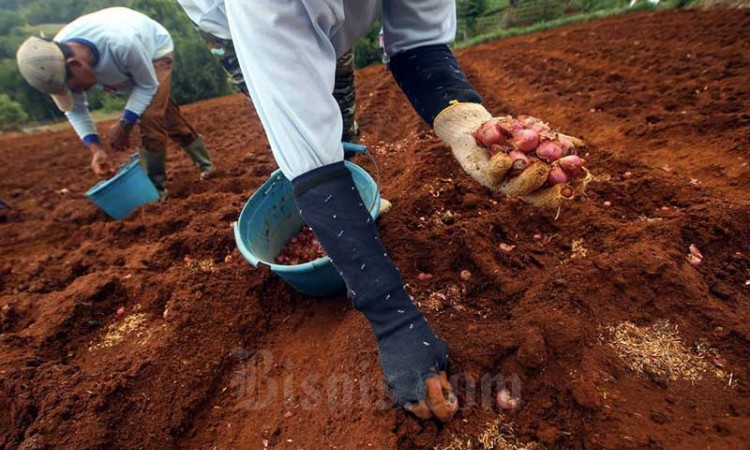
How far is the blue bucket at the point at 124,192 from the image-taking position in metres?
3.12

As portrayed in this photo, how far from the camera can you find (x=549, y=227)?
2.11 meters

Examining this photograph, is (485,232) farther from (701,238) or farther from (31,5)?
(31,5)

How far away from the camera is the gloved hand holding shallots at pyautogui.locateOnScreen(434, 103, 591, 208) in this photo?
1179 mm

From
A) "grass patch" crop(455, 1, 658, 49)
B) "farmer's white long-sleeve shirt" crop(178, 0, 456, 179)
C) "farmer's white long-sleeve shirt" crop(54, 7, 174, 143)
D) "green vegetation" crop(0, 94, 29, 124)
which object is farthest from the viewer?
"green vegetation" crop(0, 94, 29, 124)

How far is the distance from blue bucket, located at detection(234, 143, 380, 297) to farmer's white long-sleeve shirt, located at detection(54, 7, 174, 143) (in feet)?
6.25

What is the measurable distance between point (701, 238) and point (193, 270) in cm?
258

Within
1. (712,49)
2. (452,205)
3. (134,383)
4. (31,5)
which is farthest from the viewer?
(31,5)

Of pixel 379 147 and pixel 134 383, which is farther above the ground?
pixel 134 383

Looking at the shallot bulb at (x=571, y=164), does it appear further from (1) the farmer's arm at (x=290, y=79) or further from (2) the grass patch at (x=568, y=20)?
(2) the grass patch at (x=568, y=20)

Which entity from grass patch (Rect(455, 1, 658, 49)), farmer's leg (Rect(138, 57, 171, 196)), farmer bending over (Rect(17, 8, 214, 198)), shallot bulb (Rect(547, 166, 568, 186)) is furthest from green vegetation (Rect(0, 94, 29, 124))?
shallot bulb (Rect(547, 166, 568, 186))

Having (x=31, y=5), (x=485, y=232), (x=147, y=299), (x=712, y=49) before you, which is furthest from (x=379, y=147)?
(x=31, y=5)

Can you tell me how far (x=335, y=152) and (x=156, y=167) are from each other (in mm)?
3179

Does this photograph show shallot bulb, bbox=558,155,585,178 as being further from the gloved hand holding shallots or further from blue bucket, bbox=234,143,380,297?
blue bucket, bbox=234,143,380,297

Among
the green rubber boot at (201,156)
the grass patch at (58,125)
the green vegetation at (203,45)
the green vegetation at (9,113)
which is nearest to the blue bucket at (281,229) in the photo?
the green rubber boot at (201,156)
